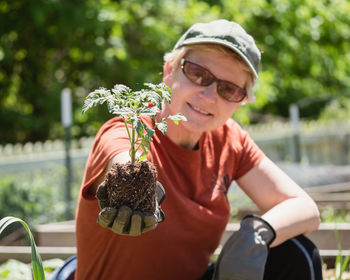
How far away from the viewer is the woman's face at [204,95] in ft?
6.14

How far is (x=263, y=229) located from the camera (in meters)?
1.95

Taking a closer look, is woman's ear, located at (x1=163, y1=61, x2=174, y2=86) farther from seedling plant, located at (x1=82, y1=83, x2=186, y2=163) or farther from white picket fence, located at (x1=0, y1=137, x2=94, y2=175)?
white picket fence, located at (x1=0, y1=137, x2=94, y2=175)

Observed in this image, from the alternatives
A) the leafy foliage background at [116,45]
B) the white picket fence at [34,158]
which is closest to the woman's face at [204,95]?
the white picket fence at [34,158]

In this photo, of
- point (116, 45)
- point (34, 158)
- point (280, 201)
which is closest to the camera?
point (280, 201)

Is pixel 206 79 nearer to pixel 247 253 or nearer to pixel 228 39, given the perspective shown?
pixel 228 39

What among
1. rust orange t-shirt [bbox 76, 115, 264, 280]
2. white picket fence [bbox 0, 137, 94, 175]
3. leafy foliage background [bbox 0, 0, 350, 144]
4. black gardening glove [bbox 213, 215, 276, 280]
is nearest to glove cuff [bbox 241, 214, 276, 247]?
black gardening glove [bbox 213, 215, 276, 280]

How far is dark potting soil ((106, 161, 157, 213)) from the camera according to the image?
1.29 m

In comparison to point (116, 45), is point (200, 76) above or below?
below

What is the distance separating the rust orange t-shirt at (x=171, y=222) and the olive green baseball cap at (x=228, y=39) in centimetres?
34

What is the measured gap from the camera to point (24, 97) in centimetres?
911

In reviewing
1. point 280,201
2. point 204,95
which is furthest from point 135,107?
point 280,201

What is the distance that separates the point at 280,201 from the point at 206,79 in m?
0.61

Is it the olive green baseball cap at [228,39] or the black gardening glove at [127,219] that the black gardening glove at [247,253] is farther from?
the black gardening glove at [127,219]

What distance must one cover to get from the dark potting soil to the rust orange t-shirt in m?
0.35
